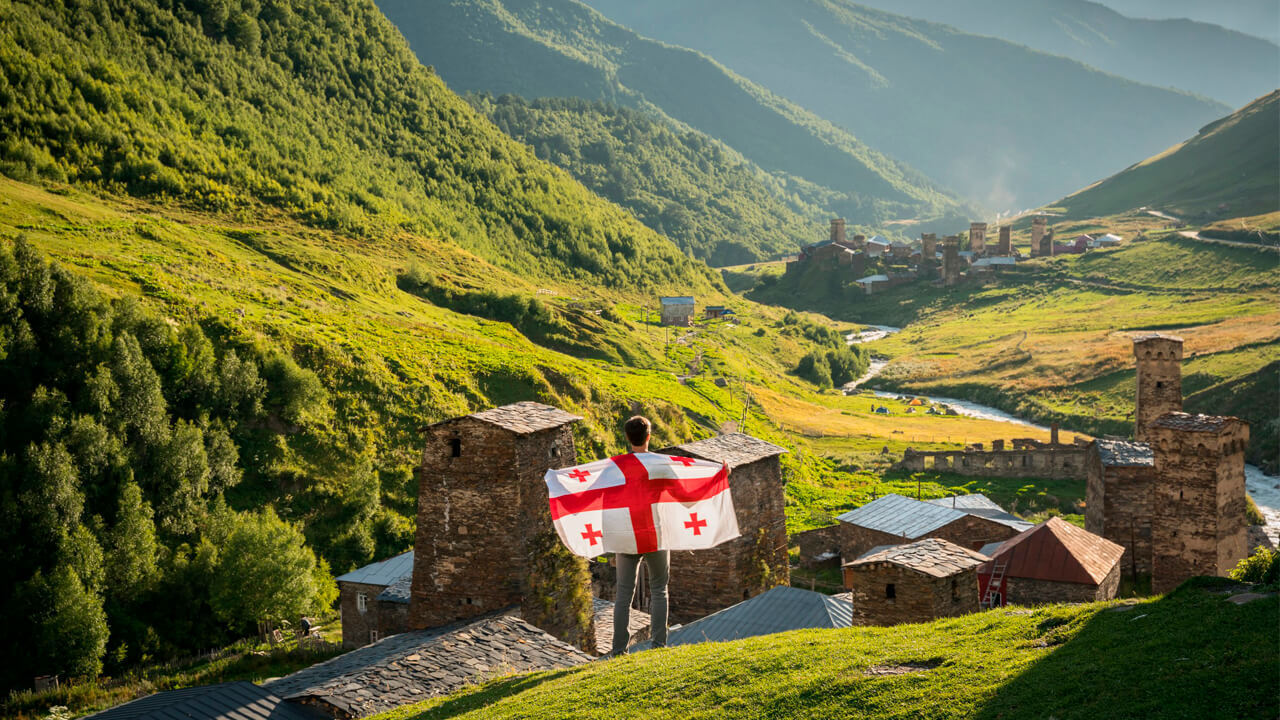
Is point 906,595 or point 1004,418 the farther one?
point 1004,418

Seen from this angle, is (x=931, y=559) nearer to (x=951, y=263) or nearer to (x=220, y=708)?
(x=220, y=708)

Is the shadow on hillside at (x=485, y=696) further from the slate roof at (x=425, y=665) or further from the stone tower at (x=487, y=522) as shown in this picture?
the stone tower at (x=487, y=522)

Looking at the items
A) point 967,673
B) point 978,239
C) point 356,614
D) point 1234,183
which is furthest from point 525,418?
point 1234,183

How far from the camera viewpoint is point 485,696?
16484 mm

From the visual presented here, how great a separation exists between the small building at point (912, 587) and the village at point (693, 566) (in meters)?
0.04

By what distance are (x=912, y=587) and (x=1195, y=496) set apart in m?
16.3

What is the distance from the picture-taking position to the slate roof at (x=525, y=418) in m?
21.3

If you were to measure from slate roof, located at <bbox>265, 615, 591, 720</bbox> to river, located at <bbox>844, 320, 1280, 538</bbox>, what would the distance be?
3868 cm

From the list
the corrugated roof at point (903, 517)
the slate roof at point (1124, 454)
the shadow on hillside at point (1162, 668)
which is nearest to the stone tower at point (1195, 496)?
the slate roof at point (1124, 454)

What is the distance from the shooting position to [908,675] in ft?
43.9

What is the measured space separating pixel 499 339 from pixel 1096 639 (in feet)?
177

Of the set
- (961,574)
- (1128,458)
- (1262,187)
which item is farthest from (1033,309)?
(961,574)

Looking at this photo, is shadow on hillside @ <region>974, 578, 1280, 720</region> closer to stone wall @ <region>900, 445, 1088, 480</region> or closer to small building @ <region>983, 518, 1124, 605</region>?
small building @ <region>983, 518, 1124, 605</region>

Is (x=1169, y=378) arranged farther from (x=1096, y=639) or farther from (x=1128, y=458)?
(x=1096, y=639)
